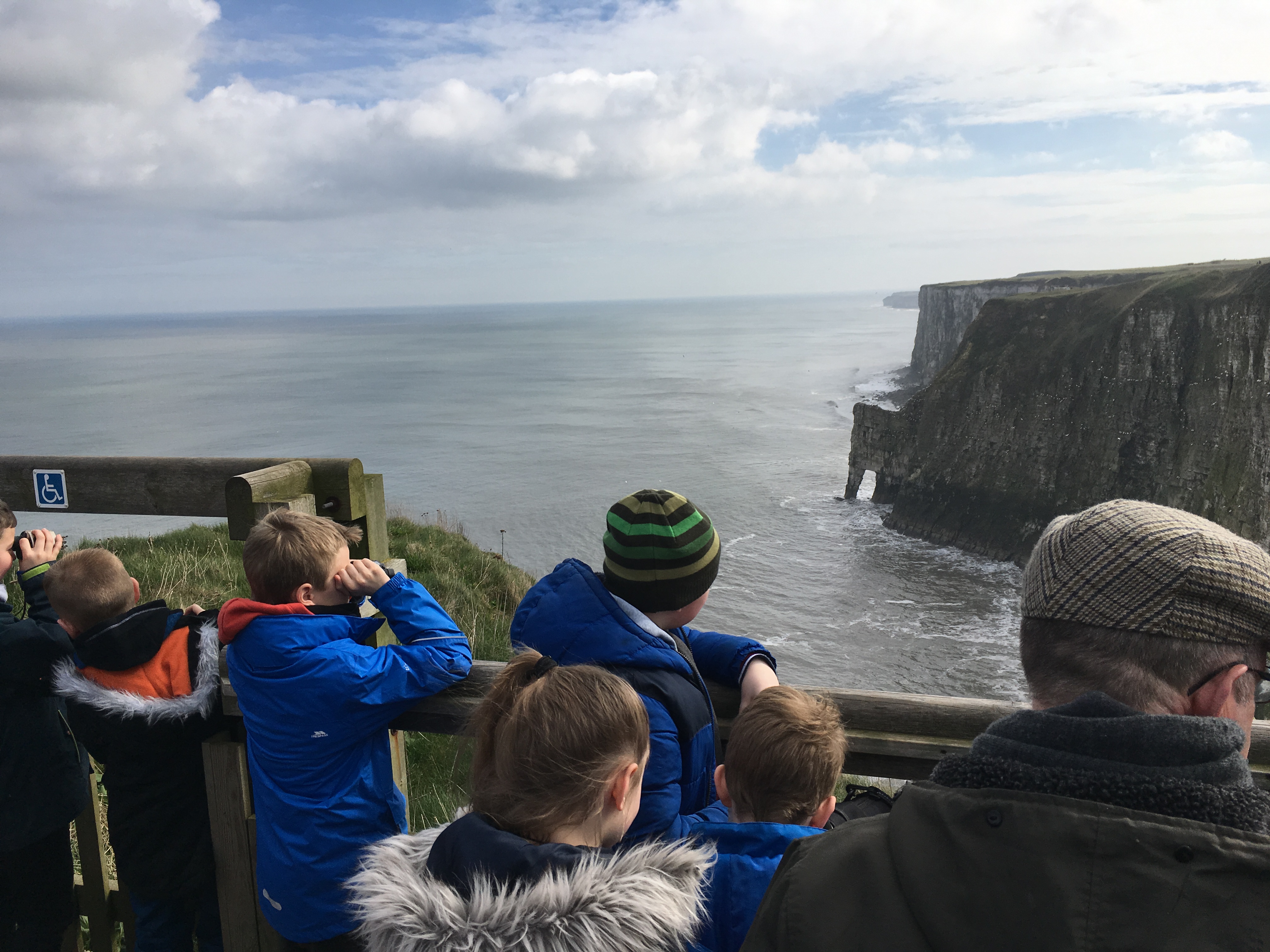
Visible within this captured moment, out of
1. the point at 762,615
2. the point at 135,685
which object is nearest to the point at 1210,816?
the point at 135,685

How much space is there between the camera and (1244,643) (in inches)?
56.7

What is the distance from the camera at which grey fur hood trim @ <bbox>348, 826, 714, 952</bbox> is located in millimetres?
1629

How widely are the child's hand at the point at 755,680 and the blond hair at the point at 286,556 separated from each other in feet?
4.36

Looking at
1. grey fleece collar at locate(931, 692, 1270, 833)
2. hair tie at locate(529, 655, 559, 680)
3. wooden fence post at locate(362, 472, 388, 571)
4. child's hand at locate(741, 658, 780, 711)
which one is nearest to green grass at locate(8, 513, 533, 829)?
wooden fence post at locate(362, 472, 388, 571)

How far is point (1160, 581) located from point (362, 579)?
2.17 m

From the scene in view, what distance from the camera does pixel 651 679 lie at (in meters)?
2.21

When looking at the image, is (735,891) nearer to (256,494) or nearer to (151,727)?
(151,727)

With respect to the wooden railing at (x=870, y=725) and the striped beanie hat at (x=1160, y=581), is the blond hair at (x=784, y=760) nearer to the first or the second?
the wooden railing at (x=870, y=725)

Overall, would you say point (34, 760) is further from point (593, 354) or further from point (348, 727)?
point (593, 354)

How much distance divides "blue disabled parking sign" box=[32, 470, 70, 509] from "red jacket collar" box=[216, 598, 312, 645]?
1979 millimetres

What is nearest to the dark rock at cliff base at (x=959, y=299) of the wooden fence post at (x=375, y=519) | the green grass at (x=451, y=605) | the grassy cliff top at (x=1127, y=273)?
the grassy cliff top at (x=1127, y=273)

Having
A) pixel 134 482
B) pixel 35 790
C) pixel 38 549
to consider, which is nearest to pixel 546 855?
pixel 35 790

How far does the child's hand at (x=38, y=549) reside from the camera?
11.0 feet

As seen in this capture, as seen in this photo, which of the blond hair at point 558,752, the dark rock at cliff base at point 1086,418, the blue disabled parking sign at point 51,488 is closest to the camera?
the blond hair at point 558,752
